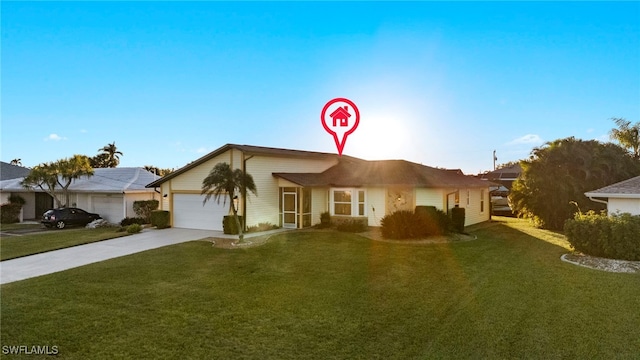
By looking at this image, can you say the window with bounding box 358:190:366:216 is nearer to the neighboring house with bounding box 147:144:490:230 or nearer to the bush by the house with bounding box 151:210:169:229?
the neighboring house with bounding box 147:144:490:230

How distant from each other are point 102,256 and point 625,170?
30431 millimetres

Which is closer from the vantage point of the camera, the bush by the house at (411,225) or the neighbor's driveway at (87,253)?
the neighbor's driveway at (87,253)

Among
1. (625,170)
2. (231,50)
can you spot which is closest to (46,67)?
(231,50)

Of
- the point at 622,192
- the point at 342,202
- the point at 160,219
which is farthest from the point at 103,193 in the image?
the point at 622,192

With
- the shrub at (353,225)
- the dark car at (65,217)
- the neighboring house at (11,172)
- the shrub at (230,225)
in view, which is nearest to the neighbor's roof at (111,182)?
the dark car at (65,217)

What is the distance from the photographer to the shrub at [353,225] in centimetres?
2052

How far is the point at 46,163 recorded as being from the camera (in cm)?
2591

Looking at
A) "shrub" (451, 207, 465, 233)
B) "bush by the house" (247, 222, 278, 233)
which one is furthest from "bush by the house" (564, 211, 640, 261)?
"bush by the house" (247, 222, 278, 233)

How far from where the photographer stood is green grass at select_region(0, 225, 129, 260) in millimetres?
15510

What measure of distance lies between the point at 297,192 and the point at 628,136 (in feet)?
85.0

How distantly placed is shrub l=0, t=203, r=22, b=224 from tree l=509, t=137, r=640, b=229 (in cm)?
3792

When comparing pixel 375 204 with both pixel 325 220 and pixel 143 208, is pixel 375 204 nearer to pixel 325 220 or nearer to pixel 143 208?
pixel 325 220

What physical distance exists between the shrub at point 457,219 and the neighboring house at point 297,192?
543 mm

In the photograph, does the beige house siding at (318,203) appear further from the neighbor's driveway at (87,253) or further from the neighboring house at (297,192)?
the neighbor's driveway at (87,253)
